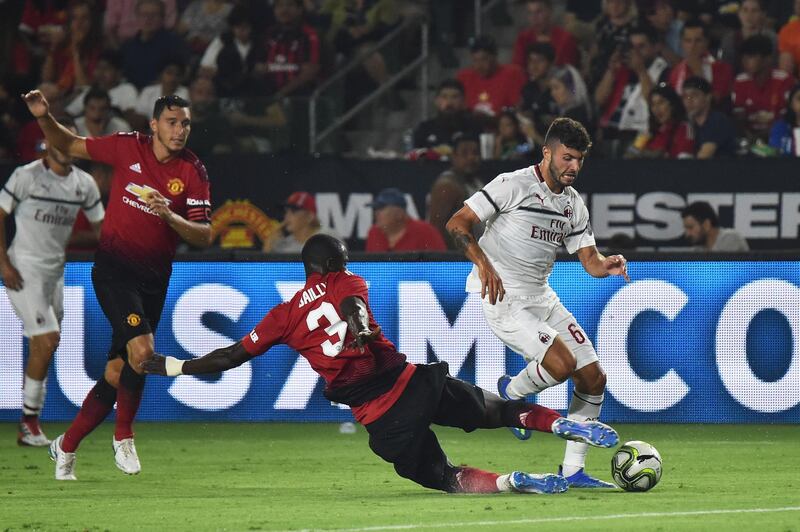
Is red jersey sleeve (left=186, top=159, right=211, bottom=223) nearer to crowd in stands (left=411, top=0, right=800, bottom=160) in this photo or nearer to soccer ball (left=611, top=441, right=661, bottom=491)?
soccer ball (left=611, top=441, right=661, bottom=491)

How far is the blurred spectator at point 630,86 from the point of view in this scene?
602 inches

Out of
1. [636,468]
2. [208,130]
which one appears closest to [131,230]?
[636,468]

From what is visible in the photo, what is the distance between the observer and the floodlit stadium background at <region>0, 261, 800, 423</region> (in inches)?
487

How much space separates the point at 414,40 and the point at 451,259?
5.18 m

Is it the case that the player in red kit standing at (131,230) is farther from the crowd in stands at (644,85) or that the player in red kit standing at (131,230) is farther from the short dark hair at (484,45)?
the short dark hair at (484,45)

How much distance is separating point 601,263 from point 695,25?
23.7ft

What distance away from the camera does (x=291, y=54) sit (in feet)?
55.4

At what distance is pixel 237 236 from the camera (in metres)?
15.0

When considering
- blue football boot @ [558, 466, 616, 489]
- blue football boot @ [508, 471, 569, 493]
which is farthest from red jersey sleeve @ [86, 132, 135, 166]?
blue football boot @ [558, 466, 616, 489]

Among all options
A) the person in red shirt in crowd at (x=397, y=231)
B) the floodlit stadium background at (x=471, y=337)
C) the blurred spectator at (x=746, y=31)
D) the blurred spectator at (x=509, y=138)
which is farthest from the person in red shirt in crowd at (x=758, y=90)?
the person in red shirt in crowd at (x=397, y=231)

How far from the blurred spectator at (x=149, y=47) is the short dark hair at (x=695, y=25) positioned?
5.65 meters

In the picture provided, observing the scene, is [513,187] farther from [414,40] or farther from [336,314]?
[414,40]

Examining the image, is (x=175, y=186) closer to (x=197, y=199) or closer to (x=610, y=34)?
(x=197, y=199)

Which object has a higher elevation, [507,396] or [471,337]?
[507,396]
